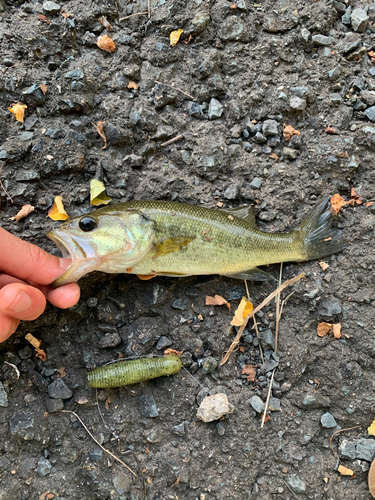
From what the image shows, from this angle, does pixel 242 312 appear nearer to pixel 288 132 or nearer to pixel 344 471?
pixel 344 471

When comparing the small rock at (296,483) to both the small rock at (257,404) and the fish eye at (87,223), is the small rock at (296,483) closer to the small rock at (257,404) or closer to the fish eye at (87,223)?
the small rock at (257,404)

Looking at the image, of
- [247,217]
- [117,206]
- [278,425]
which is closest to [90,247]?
[117,206]

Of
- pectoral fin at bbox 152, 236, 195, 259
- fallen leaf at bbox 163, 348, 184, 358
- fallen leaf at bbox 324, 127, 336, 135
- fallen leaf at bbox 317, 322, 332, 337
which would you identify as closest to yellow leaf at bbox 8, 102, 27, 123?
pectoral fin at bbox 152, 236, 195, 259

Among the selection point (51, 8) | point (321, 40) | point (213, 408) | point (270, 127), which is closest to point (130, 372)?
point (213, 408)

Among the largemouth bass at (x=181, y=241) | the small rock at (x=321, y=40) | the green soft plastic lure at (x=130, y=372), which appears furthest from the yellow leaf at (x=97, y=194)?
the small rock at (x=321, y=40)

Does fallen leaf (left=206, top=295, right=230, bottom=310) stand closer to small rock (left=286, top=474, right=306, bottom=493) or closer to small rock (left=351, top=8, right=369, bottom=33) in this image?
small rock (left=286, top=474, right=306, bottom=493)

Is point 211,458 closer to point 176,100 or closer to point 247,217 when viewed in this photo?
point 247,217
